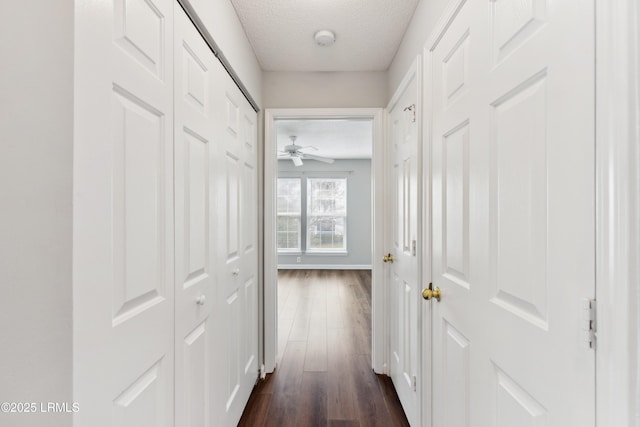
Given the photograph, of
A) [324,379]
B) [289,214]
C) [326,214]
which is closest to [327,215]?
[326,214]

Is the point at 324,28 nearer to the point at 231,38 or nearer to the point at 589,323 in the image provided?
the point at 231,38

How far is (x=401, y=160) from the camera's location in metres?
2.01

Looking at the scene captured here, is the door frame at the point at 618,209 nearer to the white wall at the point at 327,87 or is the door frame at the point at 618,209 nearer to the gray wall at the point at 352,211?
the white wall at the point at 327,87

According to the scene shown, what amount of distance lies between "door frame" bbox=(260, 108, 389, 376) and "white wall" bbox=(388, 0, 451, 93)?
1.13ft

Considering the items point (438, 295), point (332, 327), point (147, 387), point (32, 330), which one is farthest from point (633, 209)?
point (332, 327)

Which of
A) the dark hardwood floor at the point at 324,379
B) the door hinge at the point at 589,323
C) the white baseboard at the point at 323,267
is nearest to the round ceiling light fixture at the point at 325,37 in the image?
the door hinge at the point at 589,323

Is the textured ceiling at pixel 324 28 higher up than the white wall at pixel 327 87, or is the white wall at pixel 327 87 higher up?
the textured ceiling at pixel 324 28

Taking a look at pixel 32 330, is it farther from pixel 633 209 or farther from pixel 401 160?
pixel 401 160

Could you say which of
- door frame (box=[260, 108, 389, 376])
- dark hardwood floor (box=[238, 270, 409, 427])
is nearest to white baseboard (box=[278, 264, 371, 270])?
dark hardwood floor (box=[238, 270, 409, 427])

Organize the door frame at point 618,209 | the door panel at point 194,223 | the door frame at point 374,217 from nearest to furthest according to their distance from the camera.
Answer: the door frame at point 618,209
the door panel at point 194,223
the door frame at point 374,217

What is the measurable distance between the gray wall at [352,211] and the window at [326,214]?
14 centimetres

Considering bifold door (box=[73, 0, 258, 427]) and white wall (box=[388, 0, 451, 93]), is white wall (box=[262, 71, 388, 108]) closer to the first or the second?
white wall (box=[388, 0, 451, 93])

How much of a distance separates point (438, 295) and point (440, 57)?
3.39 feet

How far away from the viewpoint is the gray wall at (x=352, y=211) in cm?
706
